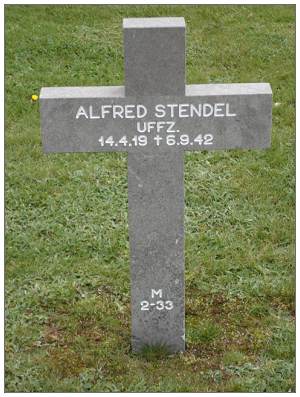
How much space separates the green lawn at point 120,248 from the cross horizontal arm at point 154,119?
4.87 feet

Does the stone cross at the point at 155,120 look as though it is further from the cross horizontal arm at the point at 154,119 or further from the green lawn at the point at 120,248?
the green lawn at the point at 120,248

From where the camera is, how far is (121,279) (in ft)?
21.4

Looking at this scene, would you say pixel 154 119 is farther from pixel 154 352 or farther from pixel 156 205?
pixel 154 352

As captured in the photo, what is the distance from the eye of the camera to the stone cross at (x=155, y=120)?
16.0ft

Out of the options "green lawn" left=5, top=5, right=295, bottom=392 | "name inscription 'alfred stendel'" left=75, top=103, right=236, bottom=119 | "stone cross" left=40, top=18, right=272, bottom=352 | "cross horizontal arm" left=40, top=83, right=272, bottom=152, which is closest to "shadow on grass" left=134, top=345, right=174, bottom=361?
"green lawn" left=5, top=5, right=295, bottom=392

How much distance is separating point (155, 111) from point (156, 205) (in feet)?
2.07

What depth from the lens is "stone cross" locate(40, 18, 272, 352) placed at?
192 inches

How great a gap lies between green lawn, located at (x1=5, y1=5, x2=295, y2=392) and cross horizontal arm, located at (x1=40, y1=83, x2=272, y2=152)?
1.49 meters

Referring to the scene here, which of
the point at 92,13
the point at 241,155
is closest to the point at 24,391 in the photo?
the point at 241,155

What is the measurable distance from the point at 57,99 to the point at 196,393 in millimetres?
2038

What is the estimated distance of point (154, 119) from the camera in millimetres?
4996

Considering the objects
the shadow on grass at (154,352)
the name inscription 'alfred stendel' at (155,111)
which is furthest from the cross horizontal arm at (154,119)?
the shadow on grass at (154,352)

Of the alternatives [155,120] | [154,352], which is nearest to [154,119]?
[155,120]

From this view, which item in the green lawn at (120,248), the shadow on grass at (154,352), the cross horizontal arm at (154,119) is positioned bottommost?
the shadow on grass at (154,352)
